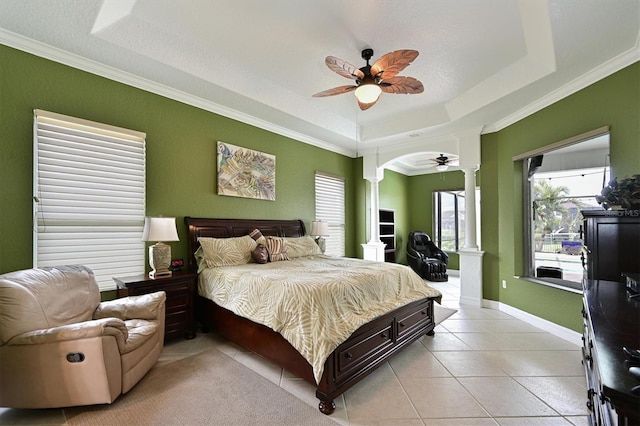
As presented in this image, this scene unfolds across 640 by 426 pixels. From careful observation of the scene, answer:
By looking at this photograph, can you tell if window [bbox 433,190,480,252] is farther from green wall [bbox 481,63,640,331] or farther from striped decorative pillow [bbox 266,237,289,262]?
striped decorative pillow [bbox 266,237,289,262]

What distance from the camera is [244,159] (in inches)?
166

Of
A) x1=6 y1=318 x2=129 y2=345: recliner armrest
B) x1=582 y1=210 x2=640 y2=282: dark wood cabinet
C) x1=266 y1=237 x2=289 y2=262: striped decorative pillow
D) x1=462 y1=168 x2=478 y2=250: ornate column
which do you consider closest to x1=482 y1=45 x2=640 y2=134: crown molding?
x1=462 y1=168 x2=478 y2=250: ornate column

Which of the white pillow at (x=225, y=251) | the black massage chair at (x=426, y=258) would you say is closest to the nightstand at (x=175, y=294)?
the white pillow at (x=225, y=251)

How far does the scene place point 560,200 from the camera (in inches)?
146

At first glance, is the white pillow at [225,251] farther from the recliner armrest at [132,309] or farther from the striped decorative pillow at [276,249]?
the recliner armrest at [132,309]

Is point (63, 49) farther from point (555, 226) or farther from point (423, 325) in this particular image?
point (555, 226)

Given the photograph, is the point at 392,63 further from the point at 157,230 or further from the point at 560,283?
the point at 560,283

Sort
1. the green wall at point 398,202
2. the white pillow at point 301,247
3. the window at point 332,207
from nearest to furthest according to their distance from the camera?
the white pillow at point 301,247
the window at point 332,207
the green wall at point 398,202

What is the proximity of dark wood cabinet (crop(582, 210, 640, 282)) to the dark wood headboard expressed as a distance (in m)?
3.68

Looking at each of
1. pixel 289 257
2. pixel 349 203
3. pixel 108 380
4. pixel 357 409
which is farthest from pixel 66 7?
pixel 349 203

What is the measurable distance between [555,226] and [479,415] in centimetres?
306

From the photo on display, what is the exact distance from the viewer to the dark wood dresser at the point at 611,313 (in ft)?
2.42

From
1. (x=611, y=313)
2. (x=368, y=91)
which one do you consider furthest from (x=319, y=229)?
(x=611, y=313)

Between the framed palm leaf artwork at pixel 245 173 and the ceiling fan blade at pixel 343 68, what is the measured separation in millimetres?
2054
